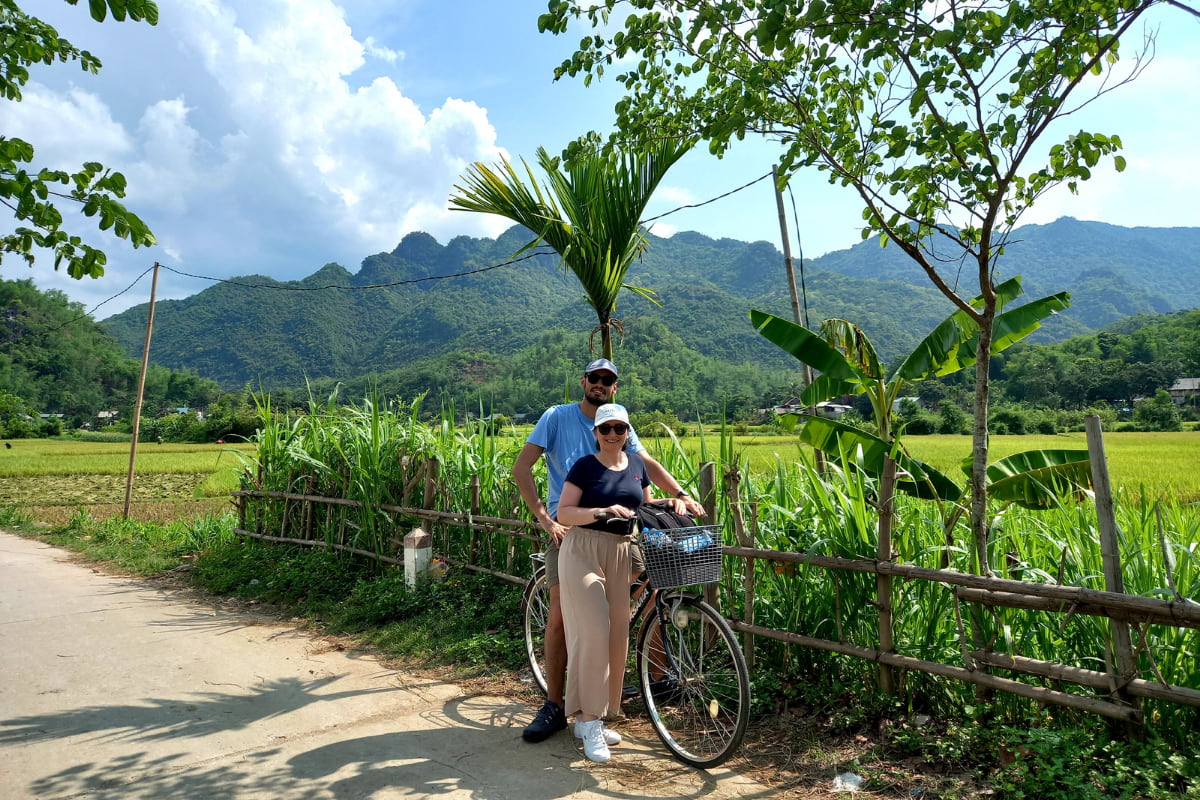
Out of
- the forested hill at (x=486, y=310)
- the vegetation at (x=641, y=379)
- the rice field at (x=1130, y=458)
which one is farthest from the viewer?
the forested hill at (x=486, y=310)

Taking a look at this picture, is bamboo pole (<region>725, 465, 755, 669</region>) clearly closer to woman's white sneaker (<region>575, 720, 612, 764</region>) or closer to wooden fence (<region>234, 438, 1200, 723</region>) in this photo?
wooden fence (<region>234, 438, 1200, 723</region>)

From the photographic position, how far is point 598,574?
10.2 ft

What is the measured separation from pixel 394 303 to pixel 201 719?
314ft

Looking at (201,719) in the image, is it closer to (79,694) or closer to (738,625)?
(79,694)

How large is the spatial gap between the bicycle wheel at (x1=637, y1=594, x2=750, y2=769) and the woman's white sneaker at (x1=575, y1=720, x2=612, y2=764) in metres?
0.24

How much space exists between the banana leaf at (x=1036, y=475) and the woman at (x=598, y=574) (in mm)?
2983

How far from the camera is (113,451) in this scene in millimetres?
31516

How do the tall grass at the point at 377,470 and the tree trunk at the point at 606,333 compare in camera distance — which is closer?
the tree trunk at the point at 606,333

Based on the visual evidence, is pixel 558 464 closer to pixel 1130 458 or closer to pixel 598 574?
pixel 598 574

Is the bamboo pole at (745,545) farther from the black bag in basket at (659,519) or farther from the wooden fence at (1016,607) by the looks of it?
the black bag in basket at (659,519)

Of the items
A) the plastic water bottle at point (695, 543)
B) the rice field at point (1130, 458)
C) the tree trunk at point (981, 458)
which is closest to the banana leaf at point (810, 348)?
the tree trunk at point (981, 458)

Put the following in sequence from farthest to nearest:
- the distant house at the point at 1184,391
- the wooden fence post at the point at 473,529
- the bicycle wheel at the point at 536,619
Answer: the distant house at the point at 1184,391 → the wooden fence post at the point at 473,529 → the bicycle wheel at the point at 536,619

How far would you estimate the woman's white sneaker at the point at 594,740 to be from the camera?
2.98 meters

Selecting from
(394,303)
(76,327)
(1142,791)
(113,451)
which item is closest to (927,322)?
(394,303)
